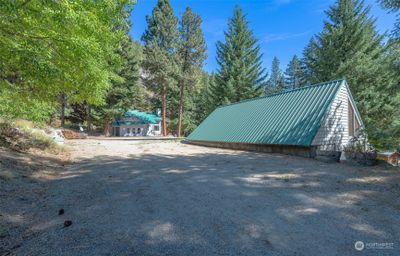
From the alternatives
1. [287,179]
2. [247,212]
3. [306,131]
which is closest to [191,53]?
[306,131]

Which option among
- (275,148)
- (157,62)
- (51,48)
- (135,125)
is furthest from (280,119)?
(135,125)

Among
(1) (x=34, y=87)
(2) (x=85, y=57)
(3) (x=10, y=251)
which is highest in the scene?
(2) (x=85, y=57)

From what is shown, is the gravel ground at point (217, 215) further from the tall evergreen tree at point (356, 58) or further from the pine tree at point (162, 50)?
the pine tree at point (162, 50)

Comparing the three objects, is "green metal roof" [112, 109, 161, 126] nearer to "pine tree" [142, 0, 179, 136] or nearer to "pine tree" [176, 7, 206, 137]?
"pine tree" [142, 0, 179, 136]

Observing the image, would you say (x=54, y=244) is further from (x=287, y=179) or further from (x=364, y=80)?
(x=364, y=80)

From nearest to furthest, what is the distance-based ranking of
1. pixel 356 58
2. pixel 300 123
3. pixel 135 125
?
pixel 300 123 < pixel 356 58 < pixel 135 125

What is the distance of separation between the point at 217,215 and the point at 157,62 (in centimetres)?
3015

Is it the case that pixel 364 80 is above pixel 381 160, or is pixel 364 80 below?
above

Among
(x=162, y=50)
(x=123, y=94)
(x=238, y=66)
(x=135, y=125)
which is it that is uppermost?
(x=162, y=50)

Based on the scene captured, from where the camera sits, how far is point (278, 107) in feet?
48.0

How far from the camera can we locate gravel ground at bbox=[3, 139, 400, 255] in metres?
2.86

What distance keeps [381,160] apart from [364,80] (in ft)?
45.8

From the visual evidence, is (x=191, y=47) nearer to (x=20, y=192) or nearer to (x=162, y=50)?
(x=162, y=50)

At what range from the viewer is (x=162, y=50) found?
32.4m
